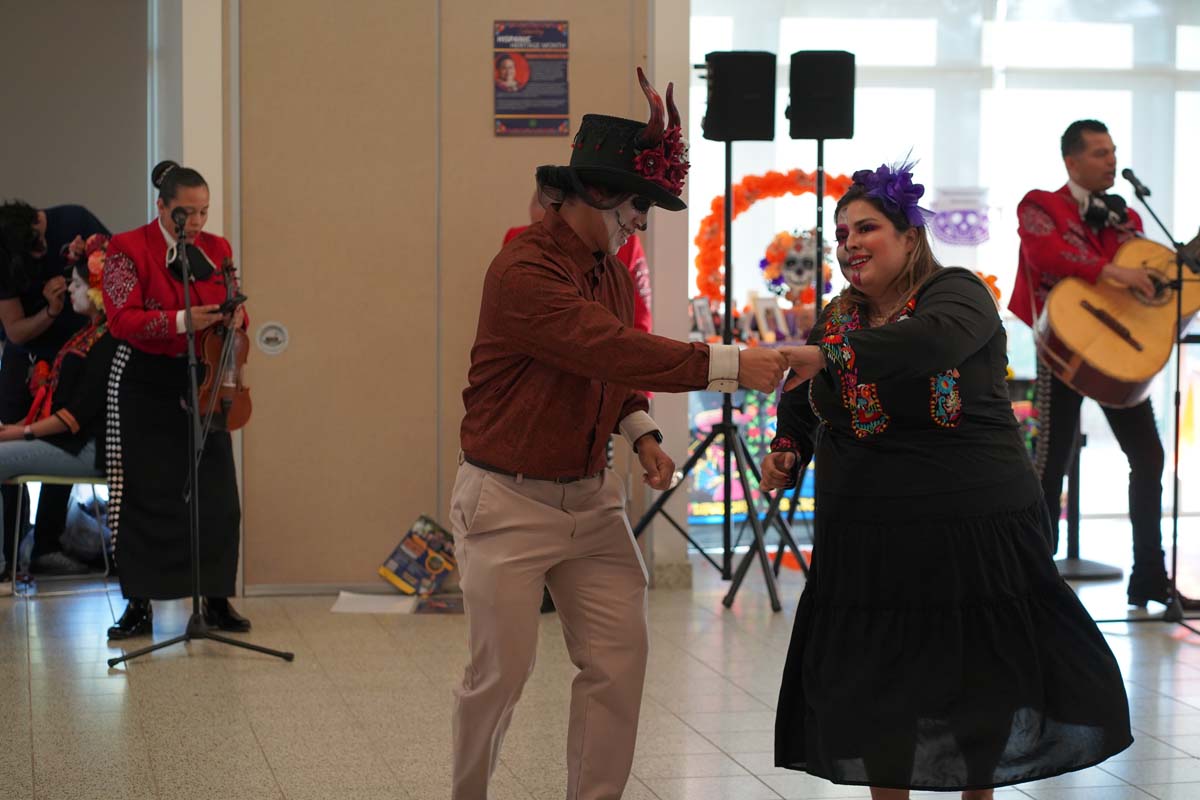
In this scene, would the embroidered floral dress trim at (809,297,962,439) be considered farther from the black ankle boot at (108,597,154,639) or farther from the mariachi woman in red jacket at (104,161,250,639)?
the black ankle boot at (108,597,154,639)

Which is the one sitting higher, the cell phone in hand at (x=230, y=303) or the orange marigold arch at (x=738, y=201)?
the orange marigold arch at (x=738, y=201)

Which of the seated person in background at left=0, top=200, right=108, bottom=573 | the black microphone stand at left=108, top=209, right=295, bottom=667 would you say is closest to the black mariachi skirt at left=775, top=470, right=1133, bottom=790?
the black microphone stand at left=108, top=209, right=295, bottom=667

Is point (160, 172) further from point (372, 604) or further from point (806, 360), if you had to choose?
point (806, 360)

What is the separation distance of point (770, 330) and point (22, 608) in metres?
3.86

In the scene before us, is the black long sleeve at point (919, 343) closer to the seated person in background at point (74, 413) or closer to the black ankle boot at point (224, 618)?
the black ankle boot at point (224, 618)

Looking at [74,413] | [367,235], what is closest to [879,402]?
[367,235]

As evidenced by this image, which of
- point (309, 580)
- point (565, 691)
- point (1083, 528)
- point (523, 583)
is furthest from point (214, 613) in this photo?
point (1083, 528)

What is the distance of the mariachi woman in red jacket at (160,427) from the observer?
15.0ft

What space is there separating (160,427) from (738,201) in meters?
3.79

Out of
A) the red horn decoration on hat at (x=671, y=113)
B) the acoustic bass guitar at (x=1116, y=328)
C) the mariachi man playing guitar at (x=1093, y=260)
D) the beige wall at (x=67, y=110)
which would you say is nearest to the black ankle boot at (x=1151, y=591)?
the mariachi man playing guitar at (x=1093, y=260)

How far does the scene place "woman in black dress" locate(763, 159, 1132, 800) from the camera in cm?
252

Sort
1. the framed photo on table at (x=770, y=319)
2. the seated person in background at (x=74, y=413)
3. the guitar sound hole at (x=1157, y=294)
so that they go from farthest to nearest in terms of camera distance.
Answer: the framed photo on table at (x=770, y=319)
the seated person in background at (x=74, y=413)
the guitar sound hole at (x=1157, y=294)

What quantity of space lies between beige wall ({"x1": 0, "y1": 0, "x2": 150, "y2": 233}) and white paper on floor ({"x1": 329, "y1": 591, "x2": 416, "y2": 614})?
344 centimetres

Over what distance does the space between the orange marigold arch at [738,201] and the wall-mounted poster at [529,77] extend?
1912 millimetres
